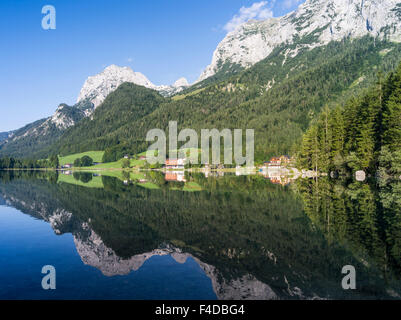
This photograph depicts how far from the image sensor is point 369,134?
62656mm

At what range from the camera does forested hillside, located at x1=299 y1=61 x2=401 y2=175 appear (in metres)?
54.8

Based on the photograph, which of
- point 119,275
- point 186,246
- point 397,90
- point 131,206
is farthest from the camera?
point 397,90

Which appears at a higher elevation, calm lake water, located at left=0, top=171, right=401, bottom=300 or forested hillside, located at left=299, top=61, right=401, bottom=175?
forested hillside, located at left=299, top=61, right=401, bottom=175

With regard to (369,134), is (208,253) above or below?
below

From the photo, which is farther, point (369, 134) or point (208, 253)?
point (369, 134)

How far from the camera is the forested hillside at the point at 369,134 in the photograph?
5475 centimetres

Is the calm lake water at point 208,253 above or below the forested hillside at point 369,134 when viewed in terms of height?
below

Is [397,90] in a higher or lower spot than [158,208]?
higher

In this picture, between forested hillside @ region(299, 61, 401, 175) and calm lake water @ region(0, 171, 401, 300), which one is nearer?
calm lake water @ region(0, 171, 401, 300)

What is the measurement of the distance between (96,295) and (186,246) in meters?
7.14

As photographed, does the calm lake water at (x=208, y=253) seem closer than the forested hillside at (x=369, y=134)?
Yes

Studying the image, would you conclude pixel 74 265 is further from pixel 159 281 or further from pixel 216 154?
pixel 216 154
